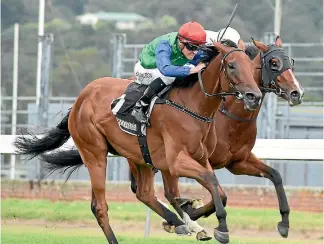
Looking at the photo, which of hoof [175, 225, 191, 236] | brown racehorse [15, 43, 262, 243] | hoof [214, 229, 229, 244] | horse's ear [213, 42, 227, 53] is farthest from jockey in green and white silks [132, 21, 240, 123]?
hoof [214, 229, 229, 244]

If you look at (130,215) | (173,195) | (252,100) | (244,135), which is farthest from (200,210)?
(130,215)

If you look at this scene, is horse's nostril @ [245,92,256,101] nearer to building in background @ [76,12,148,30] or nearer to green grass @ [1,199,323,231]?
green grass @ [1,199,323,231]

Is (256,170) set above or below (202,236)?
above

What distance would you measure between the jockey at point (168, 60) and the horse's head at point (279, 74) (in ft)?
2.88

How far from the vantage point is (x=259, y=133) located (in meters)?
16.3

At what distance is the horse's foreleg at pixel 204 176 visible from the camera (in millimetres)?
9023

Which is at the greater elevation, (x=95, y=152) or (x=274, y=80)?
(x=274, y=80)

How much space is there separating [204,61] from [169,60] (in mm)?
304

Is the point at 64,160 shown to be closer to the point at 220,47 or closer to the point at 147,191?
the point at 147,191

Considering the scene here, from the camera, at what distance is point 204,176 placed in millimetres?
9195

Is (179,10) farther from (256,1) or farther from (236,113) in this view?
(236,113)

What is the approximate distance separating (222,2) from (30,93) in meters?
6.68

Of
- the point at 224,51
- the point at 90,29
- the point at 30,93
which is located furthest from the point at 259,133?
the point at 90,29

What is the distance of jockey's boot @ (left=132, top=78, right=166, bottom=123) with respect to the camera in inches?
388
